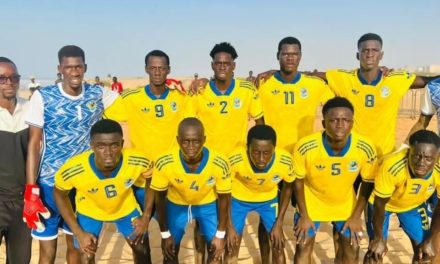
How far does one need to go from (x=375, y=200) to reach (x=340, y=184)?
1.43ft

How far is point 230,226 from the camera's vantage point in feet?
15.9

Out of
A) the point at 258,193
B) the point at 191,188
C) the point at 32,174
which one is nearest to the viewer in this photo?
the point at 32,174

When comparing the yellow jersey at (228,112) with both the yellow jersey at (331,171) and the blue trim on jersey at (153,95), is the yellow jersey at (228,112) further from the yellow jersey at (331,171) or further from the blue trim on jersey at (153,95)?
the yellow jersey at (331,171)

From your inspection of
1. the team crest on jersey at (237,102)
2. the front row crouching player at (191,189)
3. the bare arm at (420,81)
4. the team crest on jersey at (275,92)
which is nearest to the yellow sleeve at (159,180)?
the front row crouching player at (191,189)

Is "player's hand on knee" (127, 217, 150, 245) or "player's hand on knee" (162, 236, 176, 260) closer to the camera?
"player's hand on knee" (127, 217, 150, 245)

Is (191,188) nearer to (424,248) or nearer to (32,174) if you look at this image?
(32,174)

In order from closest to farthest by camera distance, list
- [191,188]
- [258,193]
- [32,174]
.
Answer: [32,174]
[191,188]
[258,193]

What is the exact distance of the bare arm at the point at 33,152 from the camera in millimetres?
4371

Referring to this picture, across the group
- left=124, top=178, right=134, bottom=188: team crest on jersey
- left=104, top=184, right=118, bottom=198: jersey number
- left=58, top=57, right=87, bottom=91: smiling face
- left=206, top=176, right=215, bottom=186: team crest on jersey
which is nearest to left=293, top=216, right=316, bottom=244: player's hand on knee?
left=206, top=176, right=215, bottom=186: team crest on jersey

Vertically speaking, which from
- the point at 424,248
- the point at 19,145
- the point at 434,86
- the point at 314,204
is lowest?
the point at 424,248

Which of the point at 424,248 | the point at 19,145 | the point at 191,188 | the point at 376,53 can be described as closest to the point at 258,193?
the point at 191,188

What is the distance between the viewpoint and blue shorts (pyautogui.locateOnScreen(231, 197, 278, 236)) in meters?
5.06

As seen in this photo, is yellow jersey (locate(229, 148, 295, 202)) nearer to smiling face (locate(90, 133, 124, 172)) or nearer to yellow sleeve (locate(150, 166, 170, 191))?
yellow sleeve (locate(150, 166, 170, 191))

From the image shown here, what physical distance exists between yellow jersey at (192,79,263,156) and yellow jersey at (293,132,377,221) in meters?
0.98
